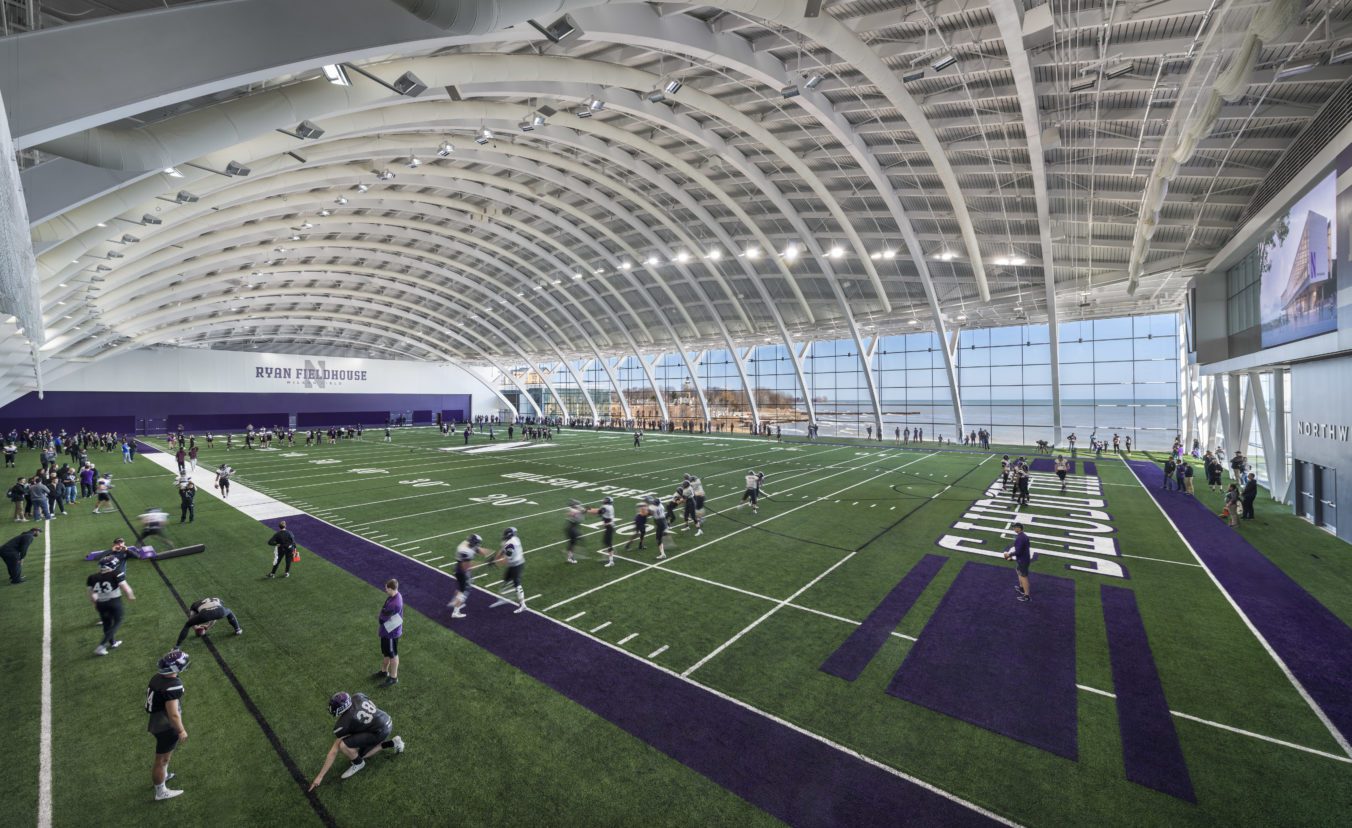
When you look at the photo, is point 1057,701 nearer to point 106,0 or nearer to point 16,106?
point 16,106

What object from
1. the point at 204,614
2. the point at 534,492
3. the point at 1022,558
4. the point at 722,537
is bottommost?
the point at 722,537

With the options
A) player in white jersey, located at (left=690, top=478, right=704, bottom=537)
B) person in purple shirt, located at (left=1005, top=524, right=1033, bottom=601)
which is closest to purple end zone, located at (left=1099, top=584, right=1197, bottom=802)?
person in purple shirt, located at (left=1005, top=524, right=1033, bottom=601)

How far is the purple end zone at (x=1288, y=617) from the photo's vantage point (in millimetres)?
6672

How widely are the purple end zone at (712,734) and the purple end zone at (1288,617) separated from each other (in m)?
5.61

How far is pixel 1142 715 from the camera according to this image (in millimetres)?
6027

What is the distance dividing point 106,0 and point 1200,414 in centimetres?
5075

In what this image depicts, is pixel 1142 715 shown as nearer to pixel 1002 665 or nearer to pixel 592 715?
pixel 1002 665

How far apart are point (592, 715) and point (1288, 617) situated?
460 inches

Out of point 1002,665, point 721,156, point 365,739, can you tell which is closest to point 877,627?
point 1002,665

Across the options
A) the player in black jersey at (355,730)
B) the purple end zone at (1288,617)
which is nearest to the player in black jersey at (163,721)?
the player in black jersey at (355,730)

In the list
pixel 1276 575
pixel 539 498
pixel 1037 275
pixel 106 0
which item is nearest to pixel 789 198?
pixel 1037 275

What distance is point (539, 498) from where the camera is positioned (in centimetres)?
1923

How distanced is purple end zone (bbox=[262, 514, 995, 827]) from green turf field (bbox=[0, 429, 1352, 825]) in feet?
0.75

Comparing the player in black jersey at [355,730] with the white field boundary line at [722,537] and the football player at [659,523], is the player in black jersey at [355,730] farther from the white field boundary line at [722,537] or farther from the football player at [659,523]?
the football player at [659,523]
